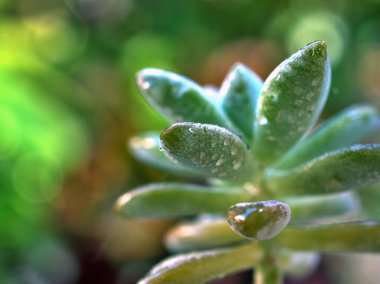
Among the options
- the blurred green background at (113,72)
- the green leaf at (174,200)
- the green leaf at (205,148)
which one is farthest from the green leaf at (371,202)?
the blurred green background at (113,72)

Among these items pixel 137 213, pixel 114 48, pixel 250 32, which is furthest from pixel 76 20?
pixel 137 213

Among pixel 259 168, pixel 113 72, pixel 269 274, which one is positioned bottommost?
pixel 269 274

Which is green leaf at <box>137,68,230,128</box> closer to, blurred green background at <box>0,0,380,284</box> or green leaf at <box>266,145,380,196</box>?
green leaf at <box>266,145,380,196</box>

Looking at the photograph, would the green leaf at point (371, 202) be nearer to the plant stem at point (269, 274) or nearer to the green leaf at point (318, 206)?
the green leaf at point (318, 206)

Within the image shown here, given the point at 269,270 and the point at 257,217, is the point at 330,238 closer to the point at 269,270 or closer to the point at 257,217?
the point at 269,270

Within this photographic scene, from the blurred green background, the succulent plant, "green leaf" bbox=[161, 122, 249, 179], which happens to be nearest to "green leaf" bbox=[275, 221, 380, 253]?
the succulent plant

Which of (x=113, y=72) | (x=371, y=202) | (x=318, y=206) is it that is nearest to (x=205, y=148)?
(x=318, y=206)
